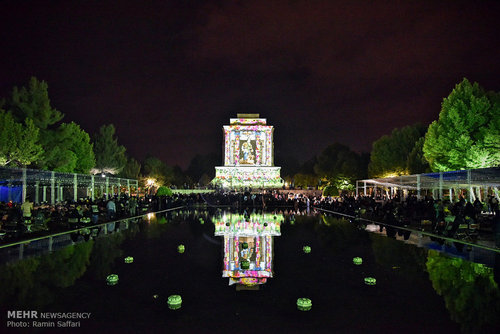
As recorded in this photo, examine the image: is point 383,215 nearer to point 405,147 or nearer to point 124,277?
point 124,277

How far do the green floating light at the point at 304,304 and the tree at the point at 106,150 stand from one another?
54595 millimetres

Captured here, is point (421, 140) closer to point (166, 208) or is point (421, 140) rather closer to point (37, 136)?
point (166, 208)

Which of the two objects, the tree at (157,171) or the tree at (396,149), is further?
the tree at (157,171)

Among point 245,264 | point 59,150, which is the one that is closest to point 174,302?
point 245,264

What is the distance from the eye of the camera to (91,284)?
757 centimetres

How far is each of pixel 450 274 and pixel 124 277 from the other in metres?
7.24

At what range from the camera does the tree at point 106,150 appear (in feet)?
184

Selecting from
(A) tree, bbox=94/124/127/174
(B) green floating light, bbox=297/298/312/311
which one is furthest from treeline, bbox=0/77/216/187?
(B) green floating light, bbox=297/298/312/311

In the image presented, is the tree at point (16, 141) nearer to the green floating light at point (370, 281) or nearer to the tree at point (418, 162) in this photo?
the green floating light at point (370, 281)

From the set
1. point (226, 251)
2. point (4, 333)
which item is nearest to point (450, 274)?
point (226, 251)

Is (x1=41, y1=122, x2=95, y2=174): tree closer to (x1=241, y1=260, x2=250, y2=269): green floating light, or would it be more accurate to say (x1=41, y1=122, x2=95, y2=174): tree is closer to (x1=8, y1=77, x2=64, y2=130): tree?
(x1=8, y1=77, x2=64, y2=130): tree

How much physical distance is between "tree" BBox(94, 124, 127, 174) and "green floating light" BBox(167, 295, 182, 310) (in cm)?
5365

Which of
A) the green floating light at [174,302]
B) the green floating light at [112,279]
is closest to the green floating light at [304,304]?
the green floating light at [174,302]

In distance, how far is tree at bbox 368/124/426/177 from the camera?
56062 millimetres
